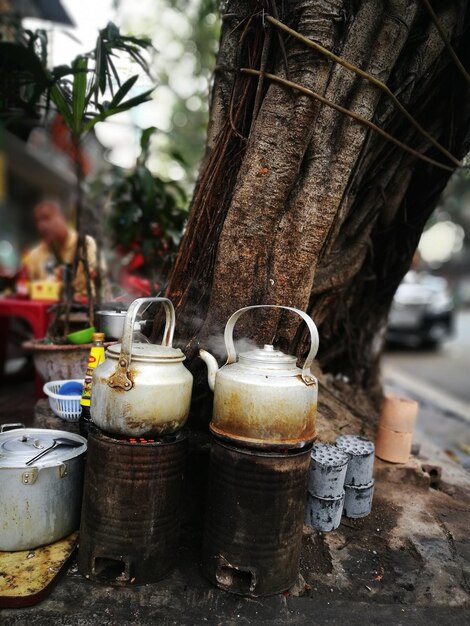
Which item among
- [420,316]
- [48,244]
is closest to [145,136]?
[48,244]

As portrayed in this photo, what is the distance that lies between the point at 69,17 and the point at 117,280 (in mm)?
10856

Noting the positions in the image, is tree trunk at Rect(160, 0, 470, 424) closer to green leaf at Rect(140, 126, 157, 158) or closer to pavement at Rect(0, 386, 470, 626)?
pavement at Rect(0, 386, 470, 626)

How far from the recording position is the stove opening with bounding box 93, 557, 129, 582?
2300 millimetres

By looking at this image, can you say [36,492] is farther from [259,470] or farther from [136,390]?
[259,470]

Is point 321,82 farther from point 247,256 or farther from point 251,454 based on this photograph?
point 251,454

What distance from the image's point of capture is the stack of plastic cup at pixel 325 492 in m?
2.86

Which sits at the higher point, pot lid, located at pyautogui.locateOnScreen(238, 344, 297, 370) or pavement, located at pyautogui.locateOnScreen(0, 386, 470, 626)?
pot lid, located at pyautogui.locateOnScreen(238, 344, 297, 370)

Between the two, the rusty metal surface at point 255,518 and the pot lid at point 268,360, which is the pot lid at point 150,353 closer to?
the pot lid at point 268,360

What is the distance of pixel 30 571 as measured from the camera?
90.0 inches

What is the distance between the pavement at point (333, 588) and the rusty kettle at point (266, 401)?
70 centimetres

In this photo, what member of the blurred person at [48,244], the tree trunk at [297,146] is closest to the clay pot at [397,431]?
the tree trunk at [297,146]

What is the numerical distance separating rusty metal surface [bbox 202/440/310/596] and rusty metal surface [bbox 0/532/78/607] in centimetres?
74

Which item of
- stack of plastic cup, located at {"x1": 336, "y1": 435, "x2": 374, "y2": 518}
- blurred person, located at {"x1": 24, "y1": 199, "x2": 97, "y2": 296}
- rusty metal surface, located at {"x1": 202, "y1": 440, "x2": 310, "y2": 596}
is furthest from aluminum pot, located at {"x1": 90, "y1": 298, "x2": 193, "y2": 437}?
blurred person, located at {"x1": 24, "y1": 199, "x2": 97, "y2": 296}

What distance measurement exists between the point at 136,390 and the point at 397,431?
2157 mm
